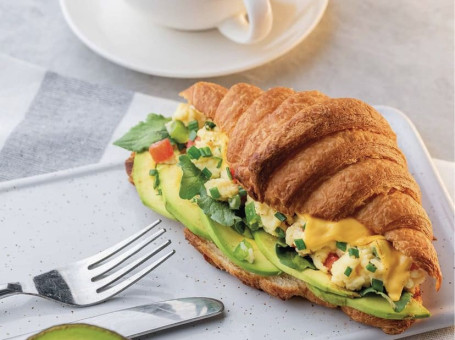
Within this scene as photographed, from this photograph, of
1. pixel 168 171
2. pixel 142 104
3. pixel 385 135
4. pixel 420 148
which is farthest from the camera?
pixel 142 104

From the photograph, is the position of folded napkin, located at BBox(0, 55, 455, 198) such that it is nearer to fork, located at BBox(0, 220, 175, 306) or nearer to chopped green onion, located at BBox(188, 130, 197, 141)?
chopped green onion, located at BBox(188, 130, 197, 141)

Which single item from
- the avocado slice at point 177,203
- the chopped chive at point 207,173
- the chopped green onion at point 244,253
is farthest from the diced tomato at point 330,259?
the chopped chive at point 207,173

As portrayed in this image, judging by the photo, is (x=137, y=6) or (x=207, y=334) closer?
(x=207, y=334)

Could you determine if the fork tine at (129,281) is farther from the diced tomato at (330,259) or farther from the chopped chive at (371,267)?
the chopped chive at (371,267)

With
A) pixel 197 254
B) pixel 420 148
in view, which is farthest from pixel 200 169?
pixel 420 148

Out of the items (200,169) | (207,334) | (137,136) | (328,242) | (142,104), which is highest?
(142,104)

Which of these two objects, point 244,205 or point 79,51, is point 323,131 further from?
point 79,51
